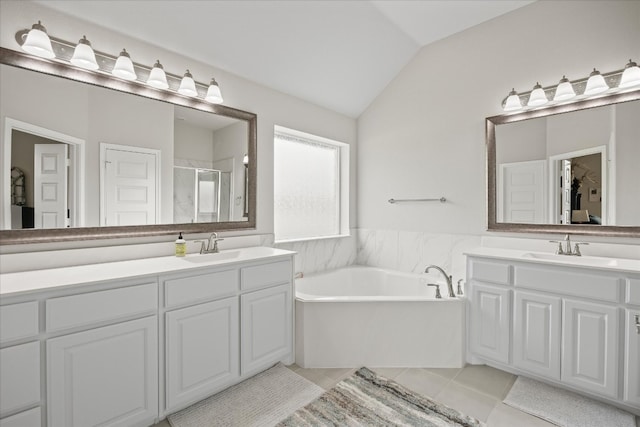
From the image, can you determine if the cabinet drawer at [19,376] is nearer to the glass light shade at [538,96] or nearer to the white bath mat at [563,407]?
the white bath mat at [563,407]

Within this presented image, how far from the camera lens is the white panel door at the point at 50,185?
1686mm

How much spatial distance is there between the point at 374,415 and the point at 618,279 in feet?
5.44

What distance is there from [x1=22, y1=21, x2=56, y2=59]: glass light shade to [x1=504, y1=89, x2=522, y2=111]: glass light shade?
3152 mm

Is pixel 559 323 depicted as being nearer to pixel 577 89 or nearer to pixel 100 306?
pixel 577 89

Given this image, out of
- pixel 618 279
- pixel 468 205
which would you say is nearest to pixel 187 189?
pixel 468 205

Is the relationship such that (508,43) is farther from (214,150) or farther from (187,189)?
(187,189)

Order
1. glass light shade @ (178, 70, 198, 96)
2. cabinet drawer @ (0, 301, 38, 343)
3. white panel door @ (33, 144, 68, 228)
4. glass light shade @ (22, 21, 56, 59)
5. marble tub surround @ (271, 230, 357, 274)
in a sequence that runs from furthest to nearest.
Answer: marble tub surround @ (271, 230, 357, 274)
glass light shade @ (178, 70, 198, 96)
white panel door @ (33, 144, 68, 228)
glass light shade @ (22, 21, 56, 59)
cabinet drawer @ (0, 301, 38, 343)

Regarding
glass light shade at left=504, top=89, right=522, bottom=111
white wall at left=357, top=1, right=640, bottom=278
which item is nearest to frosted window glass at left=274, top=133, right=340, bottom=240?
white wall at left=357, top=1, right=640, bottom=278

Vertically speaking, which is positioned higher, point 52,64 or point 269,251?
point 52,64

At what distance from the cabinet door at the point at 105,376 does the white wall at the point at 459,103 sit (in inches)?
98.7

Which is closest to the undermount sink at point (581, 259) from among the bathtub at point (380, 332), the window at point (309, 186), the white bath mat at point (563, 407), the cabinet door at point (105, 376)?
the bathtub at point (380, 332)

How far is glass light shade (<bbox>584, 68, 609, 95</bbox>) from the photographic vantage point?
211 cm

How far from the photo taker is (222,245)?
2.46 meters

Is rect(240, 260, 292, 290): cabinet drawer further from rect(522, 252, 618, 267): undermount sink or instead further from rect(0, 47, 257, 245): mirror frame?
rect(522, 252, 618, 267): undermount sink
